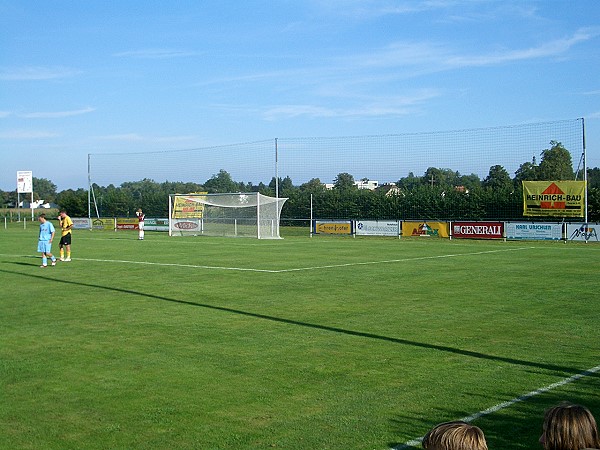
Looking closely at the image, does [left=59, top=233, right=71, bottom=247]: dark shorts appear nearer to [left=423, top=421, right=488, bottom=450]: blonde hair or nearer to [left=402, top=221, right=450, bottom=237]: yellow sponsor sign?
[left=402, top=221, right=450, bottom=237]: yellow sponsor sign

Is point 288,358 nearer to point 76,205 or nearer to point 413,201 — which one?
point 413,201

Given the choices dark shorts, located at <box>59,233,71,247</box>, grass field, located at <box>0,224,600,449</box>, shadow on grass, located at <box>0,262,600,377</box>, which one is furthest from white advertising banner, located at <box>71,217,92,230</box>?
shadow on grass, located at <box>0,262,600,377</box>

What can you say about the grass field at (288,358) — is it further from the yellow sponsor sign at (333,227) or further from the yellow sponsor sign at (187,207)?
the yellow sponsor sign at (187,207)

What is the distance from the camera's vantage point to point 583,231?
126ft

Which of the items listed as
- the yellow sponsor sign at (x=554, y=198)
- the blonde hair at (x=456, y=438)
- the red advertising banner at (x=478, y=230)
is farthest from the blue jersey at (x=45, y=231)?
the yellow sponsor sign at (x=554, y=198)

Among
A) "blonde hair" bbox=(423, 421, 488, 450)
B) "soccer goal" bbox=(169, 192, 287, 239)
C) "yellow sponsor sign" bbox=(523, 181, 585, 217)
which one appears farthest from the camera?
"soccer goal" bbox=(169, 192, 287, 239)

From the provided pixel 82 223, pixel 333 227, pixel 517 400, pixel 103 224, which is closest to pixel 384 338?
pixel 517 400

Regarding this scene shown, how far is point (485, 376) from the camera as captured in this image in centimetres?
879

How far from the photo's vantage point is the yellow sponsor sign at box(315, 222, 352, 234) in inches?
1912

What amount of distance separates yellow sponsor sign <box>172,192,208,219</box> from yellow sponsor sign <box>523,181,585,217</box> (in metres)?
23.1

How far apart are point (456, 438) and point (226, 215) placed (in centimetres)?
4772

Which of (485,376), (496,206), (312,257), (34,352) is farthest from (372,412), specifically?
Result: (496,206)

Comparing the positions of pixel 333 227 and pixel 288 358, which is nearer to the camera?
pixel 288 358

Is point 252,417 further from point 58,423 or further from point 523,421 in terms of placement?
point 523,421
